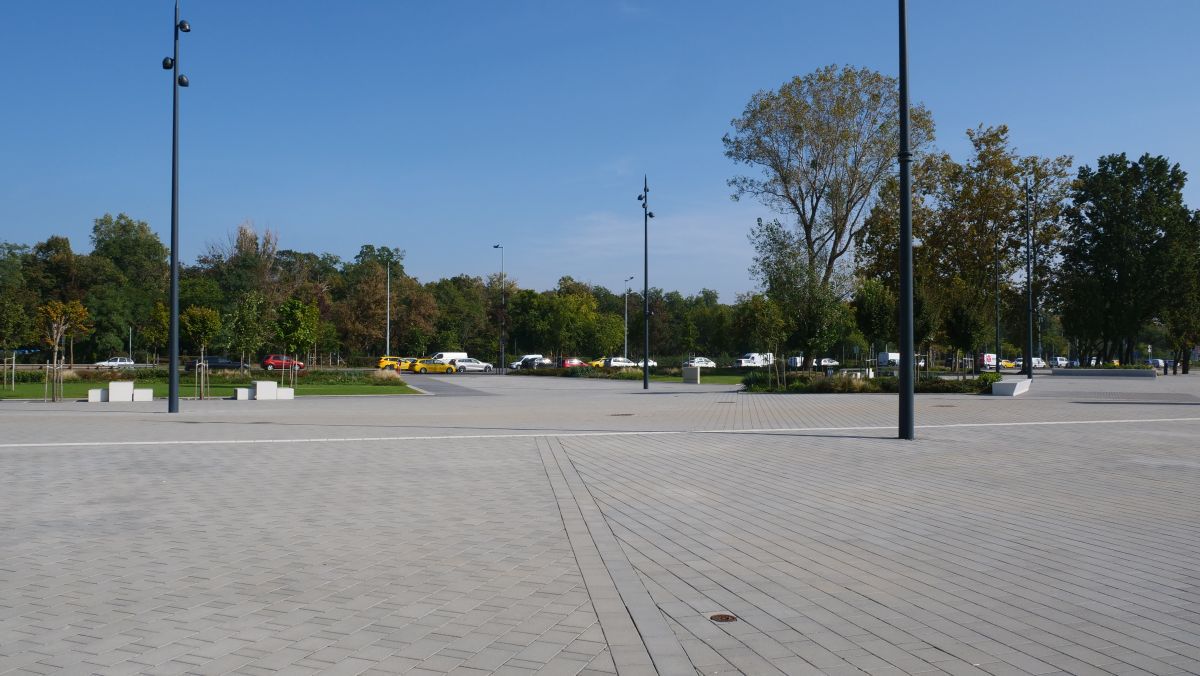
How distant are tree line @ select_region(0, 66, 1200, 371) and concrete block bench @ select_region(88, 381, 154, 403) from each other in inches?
173

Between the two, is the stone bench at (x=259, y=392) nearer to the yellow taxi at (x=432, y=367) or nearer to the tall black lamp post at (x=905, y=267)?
the tall black lamp post at (x=905, y=267)

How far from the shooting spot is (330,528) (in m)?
7.07

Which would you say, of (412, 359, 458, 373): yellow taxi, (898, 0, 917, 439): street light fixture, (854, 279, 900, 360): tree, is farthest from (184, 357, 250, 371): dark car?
(898, 0, 917, 439): street light fixture

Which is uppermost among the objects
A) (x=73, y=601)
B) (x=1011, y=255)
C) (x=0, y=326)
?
(x=1011, y=255)

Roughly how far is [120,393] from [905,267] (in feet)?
78.2

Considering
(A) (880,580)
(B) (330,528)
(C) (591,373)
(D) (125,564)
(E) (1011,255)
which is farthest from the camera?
(C) (591,373)

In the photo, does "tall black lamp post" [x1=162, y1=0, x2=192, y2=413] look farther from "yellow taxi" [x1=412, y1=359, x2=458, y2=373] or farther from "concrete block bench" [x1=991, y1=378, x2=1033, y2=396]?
"yellow taxi" [x1=412, y1=359, x2=458, y2=373]

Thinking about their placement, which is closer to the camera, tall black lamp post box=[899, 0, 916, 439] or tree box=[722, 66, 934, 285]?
tall black lamp post box=[899, 0, 916, 439]

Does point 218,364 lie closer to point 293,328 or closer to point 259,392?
point 293,328

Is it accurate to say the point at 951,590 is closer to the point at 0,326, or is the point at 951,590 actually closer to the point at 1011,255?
the point at 1011,255

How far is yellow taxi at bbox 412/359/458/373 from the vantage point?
6550 cm

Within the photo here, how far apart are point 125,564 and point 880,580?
5.25m

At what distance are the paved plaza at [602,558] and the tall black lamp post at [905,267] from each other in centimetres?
84

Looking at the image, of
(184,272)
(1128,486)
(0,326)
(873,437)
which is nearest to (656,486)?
(1128,486)
